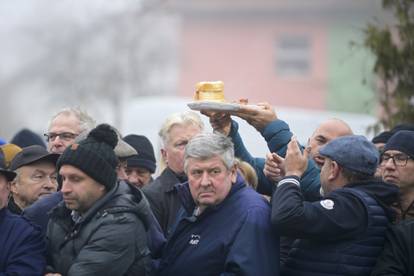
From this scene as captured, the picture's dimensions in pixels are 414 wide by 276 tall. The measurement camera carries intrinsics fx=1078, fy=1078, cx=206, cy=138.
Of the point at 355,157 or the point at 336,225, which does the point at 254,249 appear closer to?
the point at 336,225

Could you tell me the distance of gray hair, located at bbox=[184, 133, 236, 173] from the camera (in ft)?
19.8

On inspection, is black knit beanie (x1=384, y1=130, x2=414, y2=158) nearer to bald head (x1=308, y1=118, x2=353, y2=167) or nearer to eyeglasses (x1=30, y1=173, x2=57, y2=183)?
bald head (x1=308, y1=118, x2=353, y2=167)

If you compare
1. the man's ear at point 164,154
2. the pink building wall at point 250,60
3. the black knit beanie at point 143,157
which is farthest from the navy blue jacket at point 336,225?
the pink building wall at point 250,60

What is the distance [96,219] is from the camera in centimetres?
589

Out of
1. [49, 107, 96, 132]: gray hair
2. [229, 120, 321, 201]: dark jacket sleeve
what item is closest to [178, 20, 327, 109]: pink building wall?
[49, 107, 96, 132]: gray hair

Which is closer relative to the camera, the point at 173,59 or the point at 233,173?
the point at 233,173

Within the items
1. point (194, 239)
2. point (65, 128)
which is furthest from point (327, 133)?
point (65, 128)

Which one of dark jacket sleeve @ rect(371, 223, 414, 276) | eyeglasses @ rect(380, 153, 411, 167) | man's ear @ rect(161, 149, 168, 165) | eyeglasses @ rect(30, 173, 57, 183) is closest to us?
dark jacket sleeve @ rect(371, 223, 414, 276)

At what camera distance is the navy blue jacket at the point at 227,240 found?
5.85m

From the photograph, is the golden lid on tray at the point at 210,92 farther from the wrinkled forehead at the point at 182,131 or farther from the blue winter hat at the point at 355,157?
the wrinkled forehead at the point at 182,131

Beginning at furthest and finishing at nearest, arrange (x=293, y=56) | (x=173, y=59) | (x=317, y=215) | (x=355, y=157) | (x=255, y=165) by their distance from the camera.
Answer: (x=293, y=56), (x=173, y=59), (x=255, y=165), (x=355, y=157), (x=317, y=215)

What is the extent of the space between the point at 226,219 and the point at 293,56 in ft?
144

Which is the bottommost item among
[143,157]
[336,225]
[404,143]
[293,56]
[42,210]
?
[293,56]

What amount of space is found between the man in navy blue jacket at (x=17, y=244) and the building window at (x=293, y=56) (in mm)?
42361
